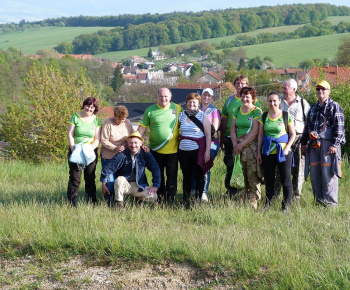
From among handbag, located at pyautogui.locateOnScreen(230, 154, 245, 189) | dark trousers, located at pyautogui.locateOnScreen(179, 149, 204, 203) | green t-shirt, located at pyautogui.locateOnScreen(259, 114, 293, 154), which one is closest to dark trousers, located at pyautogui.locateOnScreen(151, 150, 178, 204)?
dark trousers, located at pyautogui.locateOnScreen(179, 149, 204, 203)

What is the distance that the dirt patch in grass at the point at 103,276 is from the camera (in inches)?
182

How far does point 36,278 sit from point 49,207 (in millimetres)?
1852

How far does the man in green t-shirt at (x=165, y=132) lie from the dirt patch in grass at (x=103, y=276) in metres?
2.17

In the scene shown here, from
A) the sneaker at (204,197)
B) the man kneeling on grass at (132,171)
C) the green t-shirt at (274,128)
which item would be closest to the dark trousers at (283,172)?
the green t-shirt at (274,128)

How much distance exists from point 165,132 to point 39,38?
17248 cm

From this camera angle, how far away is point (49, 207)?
6605 millimetres

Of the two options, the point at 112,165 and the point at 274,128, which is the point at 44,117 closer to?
the point at 112,165

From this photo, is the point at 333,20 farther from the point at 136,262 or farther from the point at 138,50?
the point at 136,262

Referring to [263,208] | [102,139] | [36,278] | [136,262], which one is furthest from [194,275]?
[102,139]

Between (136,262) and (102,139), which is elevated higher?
(102,139)

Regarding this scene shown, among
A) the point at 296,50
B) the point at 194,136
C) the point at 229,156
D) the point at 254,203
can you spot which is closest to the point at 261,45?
the point at 296,50

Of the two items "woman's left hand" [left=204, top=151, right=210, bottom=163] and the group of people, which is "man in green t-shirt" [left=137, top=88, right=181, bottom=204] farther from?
"woman's left hand" [left=204, top=151, right=210, bottom=163]

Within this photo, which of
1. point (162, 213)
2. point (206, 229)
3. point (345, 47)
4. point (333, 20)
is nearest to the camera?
point (206, 229)

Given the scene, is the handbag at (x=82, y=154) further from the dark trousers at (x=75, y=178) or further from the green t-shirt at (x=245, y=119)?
the green t-shirt at (x=245, y=119)
